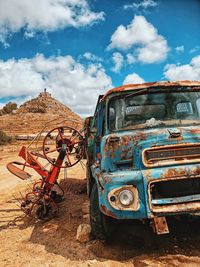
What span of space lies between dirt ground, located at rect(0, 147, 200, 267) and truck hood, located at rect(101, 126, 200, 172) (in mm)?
1143

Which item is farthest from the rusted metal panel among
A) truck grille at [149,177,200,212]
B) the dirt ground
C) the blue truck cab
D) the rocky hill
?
the rocky hill

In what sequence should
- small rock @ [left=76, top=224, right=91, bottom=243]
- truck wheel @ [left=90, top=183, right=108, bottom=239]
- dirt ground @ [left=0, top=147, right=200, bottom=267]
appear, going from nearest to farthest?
dirt ground @ [left=0, top=147, right=200, bottom=267] < truck wheel @ [left=90, top=183, right=108, bottom=239] < small rock @ [left=76, top=224, right=91, bottom=243]

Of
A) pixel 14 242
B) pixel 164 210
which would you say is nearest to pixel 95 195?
pixel 164 210

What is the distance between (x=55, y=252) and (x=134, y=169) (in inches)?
65.9

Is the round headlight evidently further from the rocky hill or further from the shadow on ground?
the rocky hill

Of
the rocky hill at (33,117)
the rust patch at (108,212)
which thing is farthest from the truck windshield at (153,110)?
the rocky hill at (33,117)

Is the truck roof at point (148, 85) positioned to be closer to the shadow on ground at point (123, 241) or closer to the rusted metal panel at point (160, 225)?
the rusted metal panel at point (160, 225)

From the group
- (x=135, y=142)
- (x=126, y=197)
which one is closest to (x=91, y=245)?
(x=126, y=197)

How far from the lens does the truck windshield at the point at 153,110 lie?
13.9ft

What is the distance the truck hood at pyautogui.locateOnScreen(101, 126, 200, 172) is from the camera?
3.70 m

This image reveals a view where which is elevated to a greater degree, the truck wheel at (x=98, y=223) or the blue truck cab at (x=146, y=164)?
the blue truck cab at (x=146, y=164)

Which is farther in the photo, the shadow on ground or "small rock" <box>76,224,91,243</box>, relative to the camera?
"small rock" <box>76,224,91,243</box>

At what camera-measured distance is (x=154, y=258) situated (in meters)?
3.75

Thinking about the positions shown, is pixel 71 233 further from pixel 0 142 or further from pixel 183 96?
pixel 0 142
